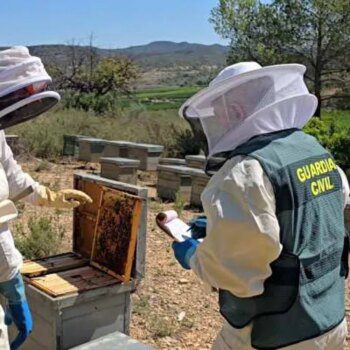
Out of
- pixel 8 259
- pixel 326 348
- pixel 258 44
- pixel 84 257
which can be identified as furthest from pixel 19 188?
pixel 258 44

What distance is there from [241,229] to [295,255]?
22cm

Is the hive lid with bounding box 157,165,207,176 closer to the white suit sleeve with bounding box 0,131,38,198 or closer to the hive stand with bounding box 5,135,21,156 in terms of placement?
the hive stand with bounding box 5,135,21,156

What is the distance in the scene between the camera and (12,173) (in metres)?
2.85

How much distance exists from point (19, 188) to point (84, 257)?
0.86 metres

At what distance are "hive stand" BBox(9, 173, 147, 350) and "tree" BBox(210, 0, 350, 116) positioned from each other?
10115 mm

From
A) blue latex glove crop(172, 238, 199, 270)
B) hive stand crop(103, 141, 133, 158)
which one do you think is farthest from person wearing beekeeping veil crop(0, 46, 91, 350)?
hive stand crop(103, 141, 133, 158)

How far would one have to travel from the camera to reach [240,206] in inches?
67.6

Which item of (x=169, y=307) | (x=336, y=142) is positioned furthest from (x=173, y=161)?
(x=169, y=307)

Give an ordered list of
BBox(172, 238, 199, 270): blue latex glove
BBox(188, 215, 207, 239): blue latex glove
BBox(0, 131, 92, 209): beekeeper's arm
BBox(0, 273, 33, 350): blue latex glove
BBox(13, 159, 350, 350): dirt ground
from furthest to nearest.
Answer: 1. BBox(13, 159, 350, 350): dirt ground
2. BBox(0, 131, 92, 209): beekeeper's arm
3. BBox(0, 273, 33, 350): blue latex glove
4. BBox(188, 215, 207, 239): blue latex glove
5. BBox(172, 238, 199, 270): blue latex glove

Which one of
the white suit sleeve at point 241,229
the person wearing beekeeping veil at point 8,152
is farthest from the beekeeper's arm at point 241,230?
the person wearing beekeeping veil at point 8,152

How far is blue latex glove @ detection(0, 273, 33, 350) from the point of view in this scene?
2673 millimetres

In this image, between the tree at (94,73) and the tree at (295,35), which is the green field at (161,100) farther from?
the tree at (295,35)

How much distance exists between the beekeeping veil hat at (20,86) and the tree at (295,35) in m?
10.9

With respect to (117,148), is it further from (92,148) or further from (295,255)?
(295,255)
